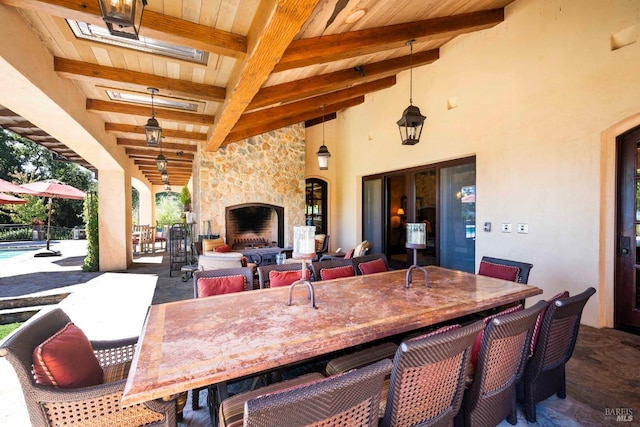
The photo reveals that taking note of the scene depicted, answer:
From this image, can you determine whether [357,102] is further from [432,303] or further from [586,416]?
[586,416]

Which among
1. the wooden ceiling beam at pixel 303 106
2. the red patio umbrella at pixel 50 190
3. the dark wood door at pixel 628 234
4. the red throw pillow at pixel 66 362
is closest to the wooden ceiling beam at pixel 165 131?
the wooden ceiling beam at pixel 303 106

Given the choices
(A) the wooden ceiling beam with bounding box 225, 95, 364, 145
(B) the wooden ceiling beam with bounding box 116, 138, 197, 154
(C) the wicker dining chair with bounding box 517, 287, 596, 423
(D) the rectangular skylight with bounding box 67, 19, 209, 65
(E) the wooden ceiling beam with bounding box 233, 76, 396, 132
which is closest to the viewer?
(C) the wicker dining chair with bounding box 517, 287, 596, 423

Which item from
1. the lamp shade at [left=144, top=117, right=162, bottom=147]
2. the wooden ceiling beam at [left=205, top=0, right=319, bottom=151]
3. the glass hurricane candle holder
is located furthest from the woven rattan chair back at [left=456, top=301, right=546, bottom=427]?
the lamp shade at [left=144, top=117, right=162, bottom=147]

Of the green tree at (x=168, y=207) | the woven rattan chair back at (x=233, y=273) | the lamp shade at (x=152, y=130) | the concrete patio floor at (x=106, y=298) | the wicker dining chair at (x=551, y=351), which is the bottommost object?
the concrete patio floor at (x=106, y=298)

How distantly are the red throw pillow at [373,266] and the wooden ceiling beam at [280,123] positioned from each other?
4259mm

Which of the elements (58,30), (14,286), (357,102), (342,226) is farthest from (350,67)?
(14,286)

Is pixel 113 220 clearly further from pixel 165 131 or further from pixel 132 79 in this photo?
pixel 132 79

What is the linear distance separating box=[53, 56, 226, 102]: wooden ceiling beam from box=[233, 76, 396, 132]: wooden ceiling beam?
1.47m

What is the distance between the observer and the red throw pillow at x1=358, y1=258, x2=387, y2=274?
10.6 feet

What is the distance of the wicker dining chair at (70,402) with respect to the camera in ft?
3.91

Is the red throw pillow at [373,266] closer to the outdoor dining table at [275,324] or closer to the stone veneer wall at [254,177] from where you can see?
the outdoor dining table at [275,324]

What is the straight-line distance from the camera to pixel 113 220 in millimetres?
6988

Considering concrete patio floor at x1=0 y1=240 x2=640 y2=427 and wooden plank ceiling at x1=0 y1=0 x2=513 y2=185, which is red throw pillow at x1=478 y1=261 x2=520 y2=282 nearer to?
concrete patio floor at x1=0 y1=240 x2=640 y2=427

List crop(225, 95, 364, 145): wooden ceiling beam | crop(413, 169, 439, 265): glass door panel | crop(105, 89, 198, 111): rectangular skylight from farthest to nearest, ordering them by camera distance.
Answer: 1. crop(225, 95, 364, 145): wooden ceiling beam
2. crop(413, 169, 439, 265): glass door panel
3. crop(105, 89, 198, 111): rectangular skylight
